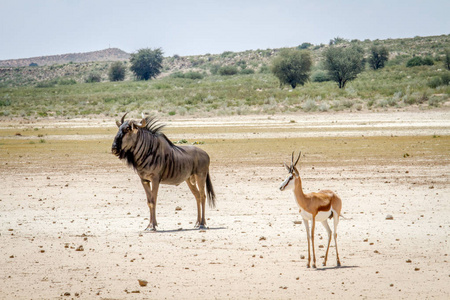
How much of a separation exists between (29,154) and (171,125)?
56.9ft

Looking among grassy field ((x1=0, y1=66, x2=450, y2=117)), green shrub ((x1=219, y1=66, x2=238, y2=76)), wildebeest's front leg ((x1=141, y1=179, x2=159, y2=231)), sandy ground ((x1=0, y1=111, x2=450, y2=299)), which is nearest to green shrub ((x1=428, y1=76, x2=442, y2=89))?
grassy field ((x1=0, y1=66, x2=450, y2=117))

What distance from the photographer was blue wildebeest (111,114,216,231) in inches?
469

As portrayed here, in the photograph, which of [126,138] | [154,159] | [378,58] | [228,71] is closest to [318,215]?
[154,159]

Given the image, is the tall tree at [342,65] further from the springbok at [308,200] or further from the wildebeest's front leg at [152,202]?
the springbok at [308,200]

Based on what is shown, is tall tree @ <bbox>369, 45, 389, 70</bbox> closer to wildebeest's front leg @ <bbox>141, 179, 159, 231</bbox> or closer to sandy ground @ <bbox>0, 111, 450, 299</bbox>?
sandy ground @ <bbox>0, 111, 450, 299</bbox>

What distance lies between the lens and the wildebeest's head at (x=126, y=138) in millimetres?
11797

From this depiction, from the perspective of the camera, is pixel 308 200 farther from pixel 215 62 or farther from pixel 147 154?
pixel 215 62

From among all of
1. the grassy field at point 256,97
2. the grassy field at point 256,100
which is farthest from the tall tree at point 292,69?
the grassy field at point 256,100

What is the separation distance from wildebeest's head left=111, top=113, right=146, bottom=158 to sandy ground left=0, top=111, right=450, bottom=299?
1519mm

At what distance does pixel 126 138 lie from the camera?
39.0 ft

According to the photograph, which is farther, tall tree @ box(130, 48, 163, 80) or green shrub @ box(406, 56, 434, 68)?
tall tree @ box(130, 48, 163, 80)

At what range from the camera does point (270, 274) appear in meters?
8.73

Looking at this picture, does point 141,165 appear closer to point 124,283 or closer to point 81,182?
point 124,283

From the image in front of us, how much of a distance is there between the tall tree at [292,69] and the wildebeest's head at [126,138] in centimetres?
6560
